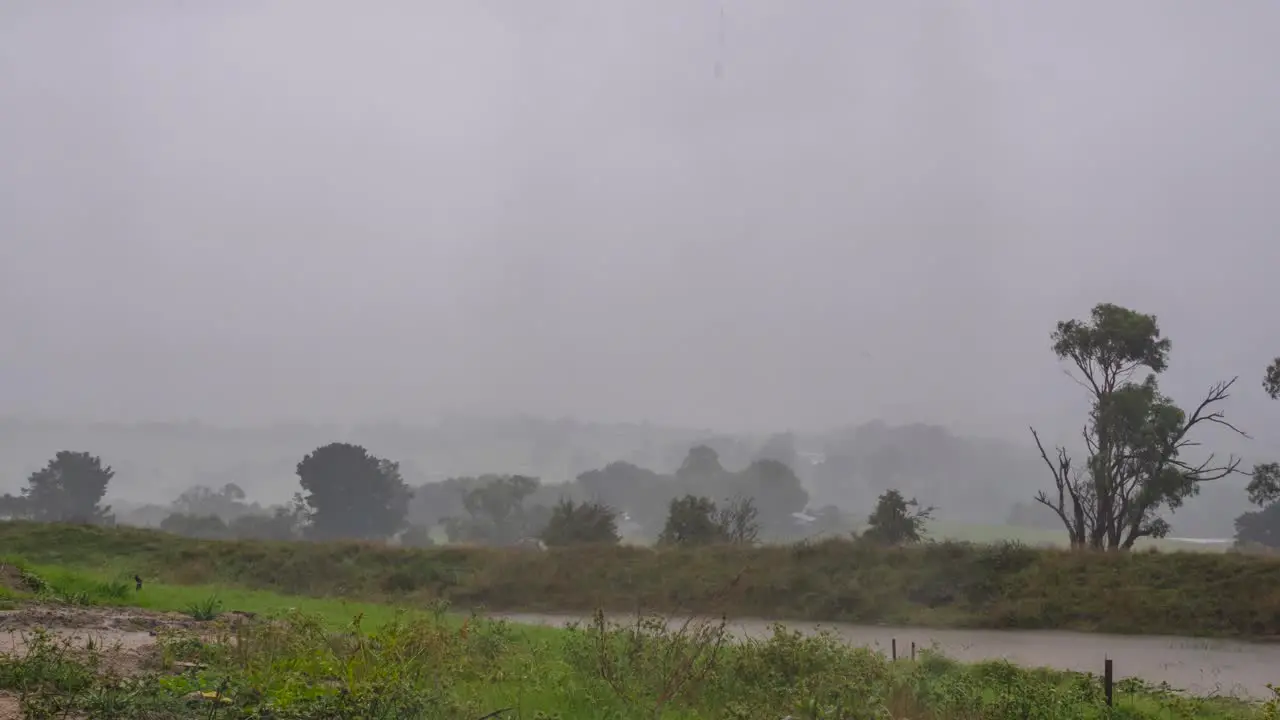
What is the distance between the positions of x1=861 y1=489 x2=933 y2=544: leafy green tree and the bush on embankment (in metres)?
4.60

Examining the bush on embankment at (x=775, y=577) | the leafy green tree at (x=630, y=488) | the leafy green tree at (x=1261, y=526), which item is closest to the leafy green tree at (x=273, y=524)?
the leafy green tree at (x=630, y=488)

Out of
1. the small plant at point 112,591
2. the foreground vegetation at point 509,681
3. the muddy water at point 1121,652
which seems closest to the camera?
the foreground vegetation at point 509,681

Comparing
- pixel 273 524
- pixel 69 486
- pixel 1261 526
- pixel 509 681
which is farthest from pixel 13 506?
pixel 1261 526

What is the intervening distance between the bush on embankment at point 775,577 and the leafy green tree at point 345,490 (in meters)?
34.2

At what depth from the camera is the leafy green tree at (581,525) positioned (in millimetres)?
41031

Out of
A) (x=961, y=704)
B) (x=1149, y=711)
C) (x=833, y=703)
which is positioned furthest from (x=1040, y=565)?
(x=833, y=703)

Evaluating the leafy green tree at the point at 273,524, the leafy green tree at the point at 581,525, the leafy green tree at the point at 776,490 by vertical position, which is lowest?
the leafy green tree at the point at 273,524

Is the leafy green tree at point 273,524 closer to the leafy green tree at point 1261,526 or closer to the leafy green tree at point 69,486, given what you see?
the leafy green tree at point 69,486

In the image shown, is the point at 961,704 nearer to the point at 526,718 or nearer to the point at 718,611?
the point at 526,718

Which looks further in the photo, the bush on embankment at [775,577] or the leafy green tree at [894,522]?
the leafy green tree at [894,522]

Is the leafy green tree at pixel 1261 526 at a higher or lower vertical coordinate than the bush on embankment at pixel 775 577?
higher

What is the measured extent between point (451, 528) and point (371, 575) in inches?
1944

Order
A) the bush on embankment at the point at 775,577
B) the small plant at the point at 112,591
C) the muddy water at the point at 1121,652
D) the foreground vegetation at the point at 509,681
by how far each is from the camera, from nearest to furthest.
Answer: the foreground vegetation at the point at 509,681, the small plant at the point at 112,591, the muddy water at the point at 1121,652, the bush on embankment at the point at 775,577

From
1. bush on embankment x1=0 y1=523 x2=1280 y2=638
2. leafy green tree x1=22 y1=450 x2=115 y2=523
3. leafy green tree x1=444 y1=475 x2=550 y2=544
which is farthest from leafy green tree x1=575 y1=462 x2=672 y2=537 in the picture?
bush on embankment x1=0 y1=523 x2=1280 y2=638
